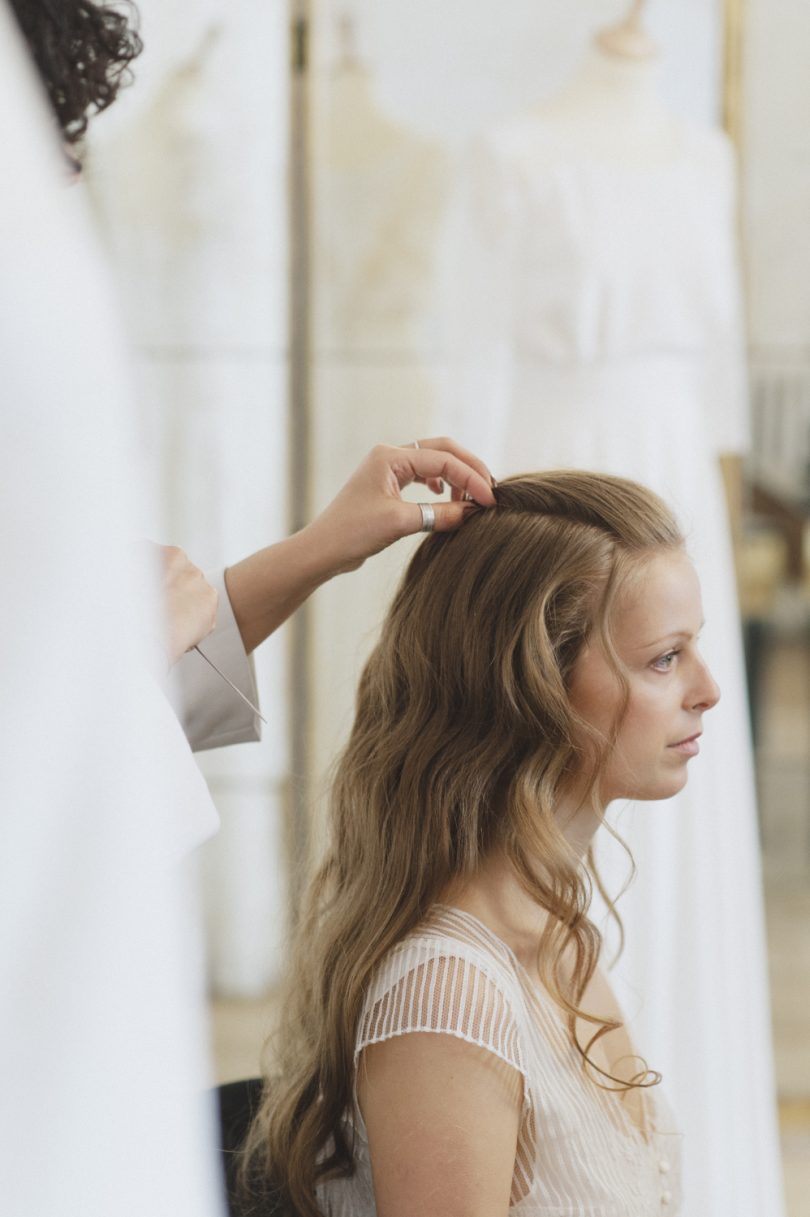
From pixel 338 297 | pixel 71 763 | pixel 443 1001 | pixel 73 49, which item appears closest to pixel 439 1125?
pixel 443 1001

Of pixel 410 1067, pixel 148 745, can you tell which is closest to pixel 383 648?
pixel 410 1067

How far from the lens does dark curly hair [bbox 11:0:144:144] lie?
39.8 inches

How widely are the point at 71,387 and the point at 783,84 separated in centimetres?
265

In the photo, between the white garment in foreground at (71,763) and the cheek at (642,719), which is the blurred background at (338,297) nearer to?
the cheek at (642,719)

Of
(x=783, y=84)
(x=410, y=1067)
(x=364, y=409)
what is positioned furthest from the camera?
(x=364, y=409)

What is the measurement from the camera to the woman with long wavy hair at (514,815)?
106 centimetres

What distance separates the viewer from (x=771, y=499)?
112 inches

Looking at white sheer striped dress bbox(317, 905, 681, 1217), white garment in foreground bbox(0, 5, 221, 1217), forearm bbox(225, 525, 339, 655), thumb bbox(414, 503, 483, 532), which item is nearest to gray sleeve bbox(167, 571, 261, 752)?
forearm bbox(225, 525, 339, 655)

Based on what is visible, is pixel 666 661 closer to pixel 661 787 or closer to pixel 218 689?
pixel 661 787

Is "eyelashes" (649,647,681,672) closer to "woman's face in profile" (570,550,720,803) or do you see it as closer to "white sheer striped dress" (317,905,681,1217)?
"woman's face in profile" (570,550,720,803)

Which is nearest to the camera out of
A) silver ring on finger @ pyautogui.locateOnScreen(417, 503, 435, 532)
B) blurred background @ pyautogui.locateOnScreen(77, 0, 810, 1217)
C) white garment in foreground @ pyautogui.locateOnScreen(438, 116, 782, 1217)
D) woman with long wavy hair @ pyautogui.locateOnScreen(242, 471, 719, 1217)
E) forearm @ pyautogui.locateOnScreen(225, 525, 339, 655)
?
woman with long wavy hair @ pyautogui.locateOnScreen(242, 471, 719, 1217)

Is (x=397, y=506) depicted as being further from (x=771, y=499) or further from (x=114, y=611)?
(x=771, y=499)

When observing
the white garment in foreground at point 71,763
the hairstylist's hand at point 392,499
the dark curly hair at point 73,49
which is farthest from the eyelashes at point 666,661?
the white garment in foreground at point 71,763

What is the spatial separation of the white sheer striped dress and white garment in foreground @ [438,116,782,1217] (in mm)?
1070
